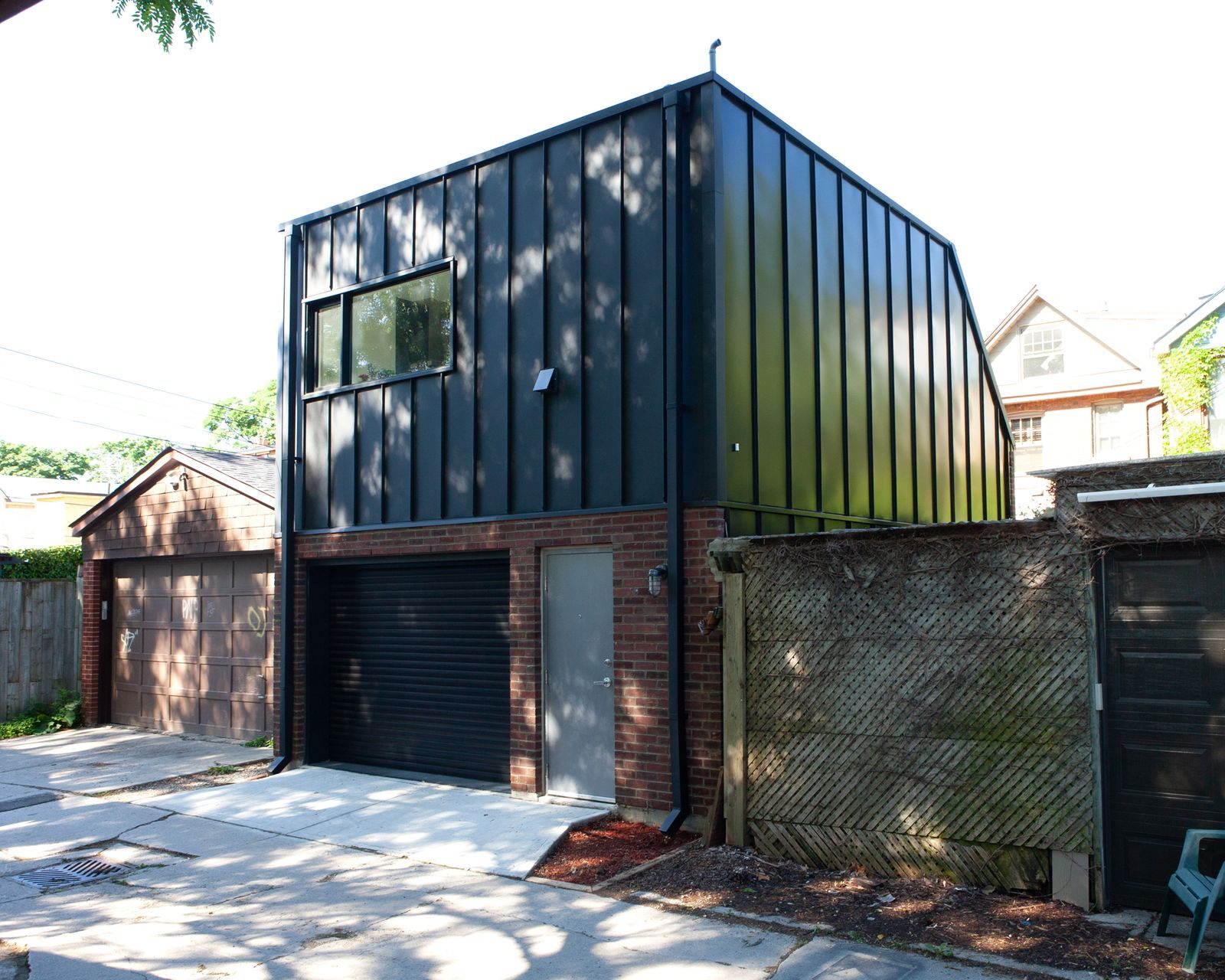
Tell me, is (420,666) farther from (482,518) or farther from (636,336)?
(636,336)

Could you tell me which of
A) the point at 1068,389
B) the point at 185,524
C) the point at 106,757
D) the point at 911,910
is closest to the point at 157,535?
the point at 185,524

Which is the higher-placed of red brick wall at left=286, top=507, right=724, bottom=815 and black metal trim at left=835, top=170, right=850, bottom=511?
black metal trim at left=835, top=170, right=850, bottom=511

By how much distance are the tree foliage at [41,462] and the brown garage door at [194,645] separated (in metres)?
70.0

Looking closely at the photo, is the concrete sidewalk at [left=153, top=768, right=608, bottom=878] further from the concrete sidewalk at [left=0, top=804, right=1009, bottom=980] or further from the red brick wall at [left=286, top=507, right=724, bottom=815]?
the red brick wall at [left=286, top=507, right=724, bottom=815]

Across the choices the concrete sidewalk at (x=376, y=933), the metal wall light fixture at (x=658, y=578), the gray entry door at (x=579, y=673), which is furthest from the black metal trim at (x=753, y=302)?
the concrete sidewalk at (x=376, y=933)

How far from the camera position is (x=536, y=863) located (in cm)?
757

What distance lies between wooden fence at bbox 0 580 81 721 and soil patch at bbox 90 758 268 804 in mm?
5952

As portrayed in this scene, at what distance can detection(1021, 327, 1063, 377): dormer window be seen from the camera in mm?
25953

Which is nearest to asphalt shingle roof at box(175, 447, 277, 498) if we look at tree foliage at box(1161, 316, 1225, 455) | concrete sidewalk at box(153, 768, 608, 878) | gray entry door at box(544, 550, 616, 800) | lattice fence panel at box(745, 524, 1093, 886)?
concrete sidewalk at box(153, 768, 608, 878)

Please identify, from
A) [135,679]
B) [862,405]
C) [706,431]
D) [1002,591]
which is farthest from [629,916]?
[135,679]

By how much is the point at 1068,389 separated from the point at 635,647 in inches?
799

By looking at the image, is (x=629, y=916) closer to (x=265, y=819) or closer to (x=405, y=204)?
(x=265, y=819)

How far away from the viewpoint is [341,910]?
22.2ft

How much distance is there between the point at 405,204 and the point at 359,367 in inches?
74.3
